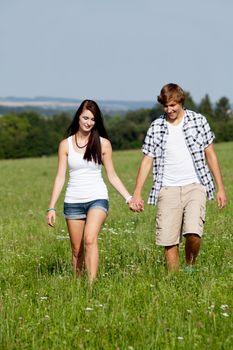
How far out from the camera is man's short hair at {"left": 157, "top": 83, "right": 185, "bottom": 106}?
834cm

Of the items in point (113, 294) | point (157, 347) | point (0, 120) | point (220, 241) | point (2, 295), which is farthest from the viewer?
point (0, 120)

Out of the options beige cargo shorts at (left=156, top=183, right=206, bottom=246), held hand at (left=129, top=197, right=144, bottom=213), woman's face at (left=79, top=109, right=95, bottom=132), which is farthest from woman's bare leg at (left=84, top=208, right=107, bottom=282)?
woman's face at (left=79, top=109, right=95, bottom=132)

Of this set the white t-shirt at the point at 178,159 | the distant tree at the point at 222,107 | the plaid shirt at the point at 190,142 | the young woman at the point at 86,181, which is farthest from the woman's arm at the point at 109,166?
the distant tree at the point at 222,107

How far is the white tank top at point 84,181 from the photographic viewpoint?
8.48 metres

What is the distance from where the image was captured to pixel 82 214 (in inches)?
337

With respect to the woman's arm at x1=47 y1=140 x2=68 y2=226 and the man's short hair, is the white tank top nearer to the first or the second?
the woman's arm at x1=47 y1=140 x2=68 y2=226

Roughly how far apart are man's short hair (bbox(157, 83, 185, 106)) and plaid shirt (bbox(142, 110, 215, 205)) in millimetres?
260

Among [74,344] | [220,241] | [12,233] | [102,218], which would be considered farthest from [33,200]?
[74,344]

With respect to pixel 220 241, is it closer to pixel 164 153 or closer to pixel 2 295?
pixel 164 153

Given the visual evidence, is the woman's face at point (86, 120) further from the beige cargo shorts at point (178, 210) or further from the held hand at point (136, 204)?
the beige cargo shorts at point (178, 210)

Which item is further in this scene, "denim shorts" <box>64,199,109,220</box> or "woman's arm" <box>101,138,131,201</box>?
"woman's arm" <box>101,138,131,201</box>

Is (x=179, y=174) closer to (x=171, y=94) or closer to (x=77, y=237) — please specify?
(x=171, y=94)

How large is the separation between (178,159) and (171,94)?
2.29 ft

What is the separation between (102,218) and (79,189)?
0.39 metres
